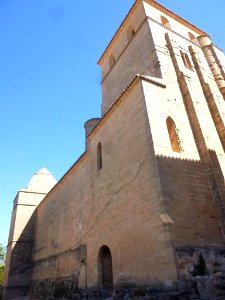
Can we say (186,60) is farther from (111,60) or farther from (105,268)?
(105,268)

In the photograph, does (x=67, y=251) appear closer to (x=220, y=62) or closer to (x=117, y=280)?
(x=117, y=280)

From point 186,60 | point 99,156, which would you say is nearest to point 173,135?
point 99,156

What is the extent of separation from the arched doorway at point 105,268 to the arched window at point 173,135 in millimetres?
3633

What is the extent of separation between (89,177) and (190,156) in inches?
173

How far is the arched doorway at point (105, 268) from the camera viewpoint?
711 centimetres

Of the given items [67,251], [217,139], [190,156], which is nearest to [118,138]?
[190,156]

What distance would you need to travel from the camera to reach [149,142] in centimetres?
627

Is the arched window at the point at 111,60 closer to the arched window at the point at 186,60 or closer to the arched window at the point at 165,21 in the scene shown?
the arched window at the point at 165,21

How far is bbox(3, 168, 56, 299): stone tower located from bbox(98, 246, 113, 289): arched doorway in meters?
9.89

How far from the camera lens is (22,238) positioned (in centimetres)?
1620

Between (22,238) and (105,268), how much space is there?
1077 centimetres

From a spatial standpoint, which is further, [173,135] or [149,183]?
[173,135]

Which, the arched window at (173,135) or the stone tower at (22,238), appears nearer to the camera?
the arched window at (173,135)

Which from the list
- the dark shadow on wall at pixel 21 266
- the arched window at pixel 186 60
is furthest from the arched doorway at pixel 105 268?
the dark shadow on wall at pixel 21 266
